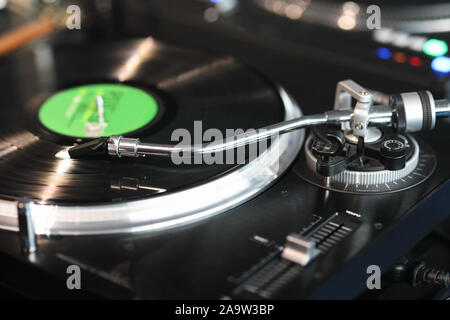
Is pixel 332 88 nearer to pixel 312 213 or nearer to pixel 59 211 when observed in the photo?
pixel 312 213

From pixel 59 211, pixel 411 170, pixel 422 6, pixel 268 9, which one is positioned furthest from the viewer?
pixel 268 9

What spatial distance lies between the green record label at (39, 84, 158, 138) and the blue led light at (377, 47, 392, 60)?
0.47 metres

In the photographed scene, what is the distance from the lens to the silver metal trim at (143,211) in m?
0.95

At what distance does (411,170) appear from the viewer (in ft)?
3.48

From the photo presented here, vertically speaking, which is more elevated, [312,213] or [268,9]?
[268,9]

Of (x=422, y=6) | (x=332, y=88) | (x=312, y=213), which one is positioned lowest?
(x=312, y=213)

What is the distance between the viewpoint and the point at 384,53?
4.69 ft

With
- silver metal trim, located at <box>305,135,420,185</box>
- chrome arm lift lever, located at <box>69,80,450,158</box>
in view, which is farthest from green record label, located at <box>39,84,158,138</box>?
silver metal trim, located at <box>305,135,420,185</box>

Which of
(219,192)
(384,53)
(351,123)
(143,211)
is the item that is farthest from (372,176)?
(384,53)

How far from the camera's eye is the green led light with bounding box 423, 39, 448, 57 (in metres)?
1.38

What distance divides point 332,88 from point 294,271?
56 centimetres

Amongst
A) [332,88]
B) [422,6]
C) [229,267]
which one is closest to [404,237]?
[229,267]

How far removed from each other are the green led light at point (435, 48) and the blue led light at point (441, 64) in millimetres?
17
